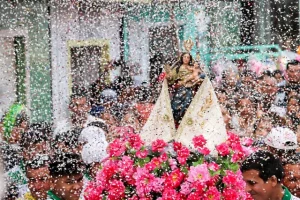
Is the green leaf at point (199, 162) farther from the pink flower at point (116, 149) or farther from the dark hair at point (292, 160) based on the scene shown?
the dark hair at point (292, 160)

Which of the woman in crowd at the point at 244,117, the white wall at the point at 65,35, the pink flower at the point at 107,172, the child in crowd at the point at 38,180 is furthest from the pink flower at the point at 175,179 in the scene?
the white wall at the point at 65,35

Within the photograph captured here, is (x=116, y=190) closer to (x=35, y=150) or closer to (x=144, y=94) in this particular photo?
(x=35, y=150)

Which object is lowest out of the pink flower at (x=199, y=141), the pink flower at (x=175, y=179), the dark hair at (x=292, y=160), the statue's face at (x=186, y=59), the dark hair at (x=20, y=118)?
the dark hair at (x=20, y=118)

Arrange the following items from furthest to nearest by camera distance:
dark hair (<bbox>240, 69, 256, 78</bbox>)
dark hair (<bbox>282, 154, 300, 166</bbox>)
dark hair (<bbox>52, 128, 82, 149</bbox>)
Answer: dark hair (<bbox>240, 69, 256, 78</bbox>)
dark hair (<bbox>52, 128, 82, 149</bbox>)
dark hair (<bbox>282, 154, 300, 166</bbox>)

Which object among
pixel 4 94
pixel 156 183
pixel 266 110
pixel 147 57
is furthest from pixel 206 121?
pixel 147 57

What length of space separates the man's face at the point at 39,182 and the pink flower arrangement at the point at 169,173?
0.79 metres

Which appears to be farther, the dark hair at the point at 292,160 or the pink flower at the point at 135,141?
the dark hair at the point at 292,160

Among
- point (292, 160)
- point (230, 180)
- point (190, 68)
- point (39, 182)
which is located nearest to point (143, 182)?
point (230, 180)

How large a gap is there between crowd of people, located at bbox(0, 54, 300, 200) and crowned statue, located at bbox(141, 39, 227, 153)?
335 millimetres

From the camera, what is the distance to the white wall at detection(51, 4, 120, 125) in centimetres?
950

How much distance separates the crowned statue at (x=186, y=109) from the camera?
11.5ft

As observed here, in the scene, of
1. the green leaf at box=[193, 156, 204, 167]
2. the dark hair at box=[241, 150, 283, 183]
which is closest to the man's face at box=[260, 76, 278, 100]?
the dark hair at box=[241, 150, 283, 183]

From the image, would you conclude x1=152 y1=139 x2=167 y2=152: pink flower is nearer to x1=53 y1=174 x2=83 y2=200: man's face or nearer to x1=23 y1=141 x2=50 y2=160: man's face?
x1=53 y1=174 x2=83 y2=200: man's face

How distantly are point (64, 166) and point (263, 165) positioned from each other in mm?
1345
